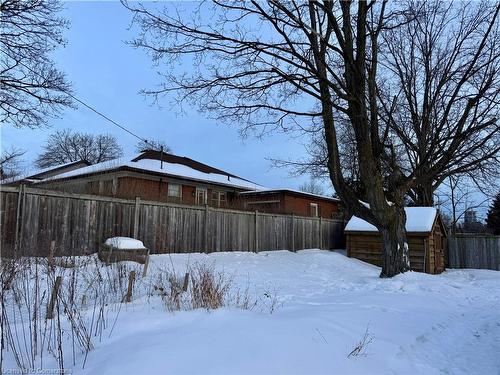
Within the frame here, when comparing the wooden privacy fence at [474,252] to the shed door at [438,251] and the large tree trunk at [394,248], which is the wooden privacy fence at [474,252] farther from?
the large tree trunk at [394,248]

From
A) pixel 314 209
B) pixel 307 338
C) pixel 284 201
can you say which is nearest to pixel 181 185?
pixel 284 201

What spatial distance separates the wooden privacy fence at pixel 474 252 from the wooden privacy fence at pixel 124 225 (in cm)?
888

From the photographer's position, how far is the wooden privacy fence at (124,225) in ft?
32.5

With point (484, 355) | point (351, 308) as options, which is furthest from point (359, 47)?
point (484, 355)

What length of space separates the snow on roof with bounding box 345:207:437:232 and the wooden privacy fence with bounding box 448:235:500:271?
4.27 metres

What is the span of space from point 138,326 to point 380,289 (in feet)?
24.1

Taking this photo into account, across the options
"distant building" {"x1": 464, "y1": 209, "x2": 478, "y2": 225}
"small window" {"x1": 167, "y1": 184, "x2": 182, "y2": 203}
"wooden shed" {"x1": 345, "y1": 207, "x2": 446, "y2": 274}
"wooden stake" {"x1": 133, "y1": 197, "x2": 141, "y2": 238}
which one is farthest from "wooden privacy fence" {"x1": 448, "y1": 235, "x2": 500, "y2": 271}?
"wooden stake" {"x1": 133, "y1": 197, "x2": 141, "y2": 238}

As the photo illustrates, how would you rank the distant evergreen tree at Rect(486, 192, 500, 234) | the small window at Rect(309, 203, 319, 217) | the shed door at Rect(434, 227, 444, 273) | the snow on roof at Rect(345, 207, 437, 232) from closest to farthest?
1. the snow on roof at Rect(345, 207, 437, 232)
2. the shed door at Rect(434, 227, 444, 273)
3. the small window at Rect(309, 203, 319, 217)
4. the distant evergreen tree at Rect(486, 192, 500, 234)

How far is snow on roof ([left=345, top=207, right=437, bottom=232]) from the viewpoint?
17547 mm

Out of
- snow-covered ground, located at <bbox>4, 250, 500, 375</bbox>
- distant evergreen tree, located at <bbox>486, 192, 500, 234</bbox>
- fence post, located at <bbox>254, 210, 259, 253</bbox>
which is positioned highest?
distant evergreen tree, located at <bbox>486, 192, 500, 234</bbox>

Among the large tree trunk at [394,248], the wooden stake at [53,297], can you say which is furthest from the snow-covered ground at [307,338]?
the large tree trunk at [394,248]

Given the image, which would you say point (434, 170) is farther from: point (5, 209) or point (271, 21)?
point (5, 209)

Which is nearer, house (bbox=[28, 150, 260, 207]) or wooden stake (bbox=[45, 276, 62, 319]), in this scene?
wooden stake (bbox=[45, 276, 62, 319])

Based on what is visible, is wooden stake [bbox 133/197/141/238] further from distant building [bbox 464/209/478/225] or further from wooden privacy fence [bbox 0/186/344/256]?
distant building [bbox 464/209/478/225]
